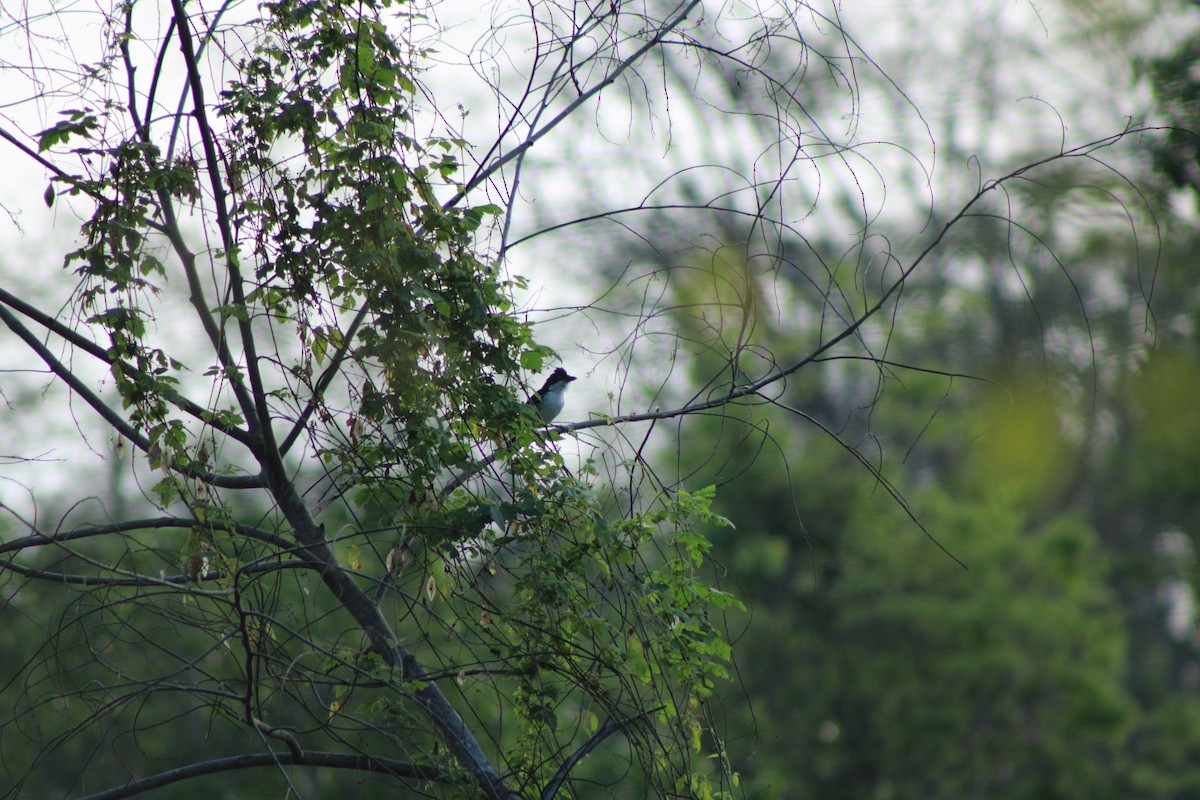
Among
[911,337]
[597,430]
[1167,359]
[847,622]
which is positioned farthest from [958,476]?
[597,430]

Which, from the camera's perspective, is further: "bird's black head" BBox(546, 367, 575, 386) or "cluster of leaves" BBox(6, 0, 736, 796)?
"bird's black head" BBox(546, 367, 575, 386)

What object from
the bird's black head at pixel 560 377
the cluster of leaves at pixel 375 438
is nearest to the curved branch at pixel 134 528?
the cluster of leaves at pixel 375 438

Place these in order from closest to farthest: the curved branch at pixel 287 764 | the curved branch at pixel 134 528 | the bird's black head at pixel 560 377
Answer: the curved branch at pixel 134 528
the curved branch at pixel 287 764
the bird's black head at pixel 560 377

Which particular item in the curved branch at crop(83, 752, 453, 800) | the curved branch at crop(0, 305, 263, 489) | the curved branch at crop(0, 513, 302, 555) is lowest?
the curved branch at crop(83, 752, 453, 800)

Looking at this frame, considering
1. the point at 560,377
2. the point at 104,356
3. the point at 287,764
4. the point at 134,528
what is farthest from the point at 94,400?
the point at 560,377

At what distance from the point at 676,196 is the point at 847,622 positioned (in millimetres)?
7611

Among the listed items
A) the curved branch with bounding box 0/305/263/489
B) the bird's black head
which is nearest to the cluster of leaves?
the curved branch with bounding box 0/305/263/489

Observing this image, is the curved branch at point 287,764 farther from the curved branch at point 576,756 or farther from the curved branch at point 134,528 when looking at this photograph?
the curved branch at point 134,528

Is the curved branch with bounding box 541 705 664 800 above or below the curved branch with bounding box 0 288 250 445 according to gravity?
below

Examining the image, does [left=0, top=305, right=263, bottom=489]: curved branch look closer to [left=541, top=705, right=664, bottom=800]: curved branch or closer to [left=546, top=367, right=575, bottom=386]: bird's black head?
[left=541, top=705, right=664, bottom=800]: curved branch

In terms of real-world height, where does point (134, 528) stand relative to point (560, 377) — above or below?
below

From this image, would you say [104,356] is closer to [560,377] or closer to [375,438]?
[375,438]

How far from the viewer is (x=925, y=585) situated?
15.0m

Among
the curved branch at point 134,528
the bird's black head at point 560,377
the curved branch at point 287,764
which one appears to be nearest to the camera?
the curved branch at point 134,528
